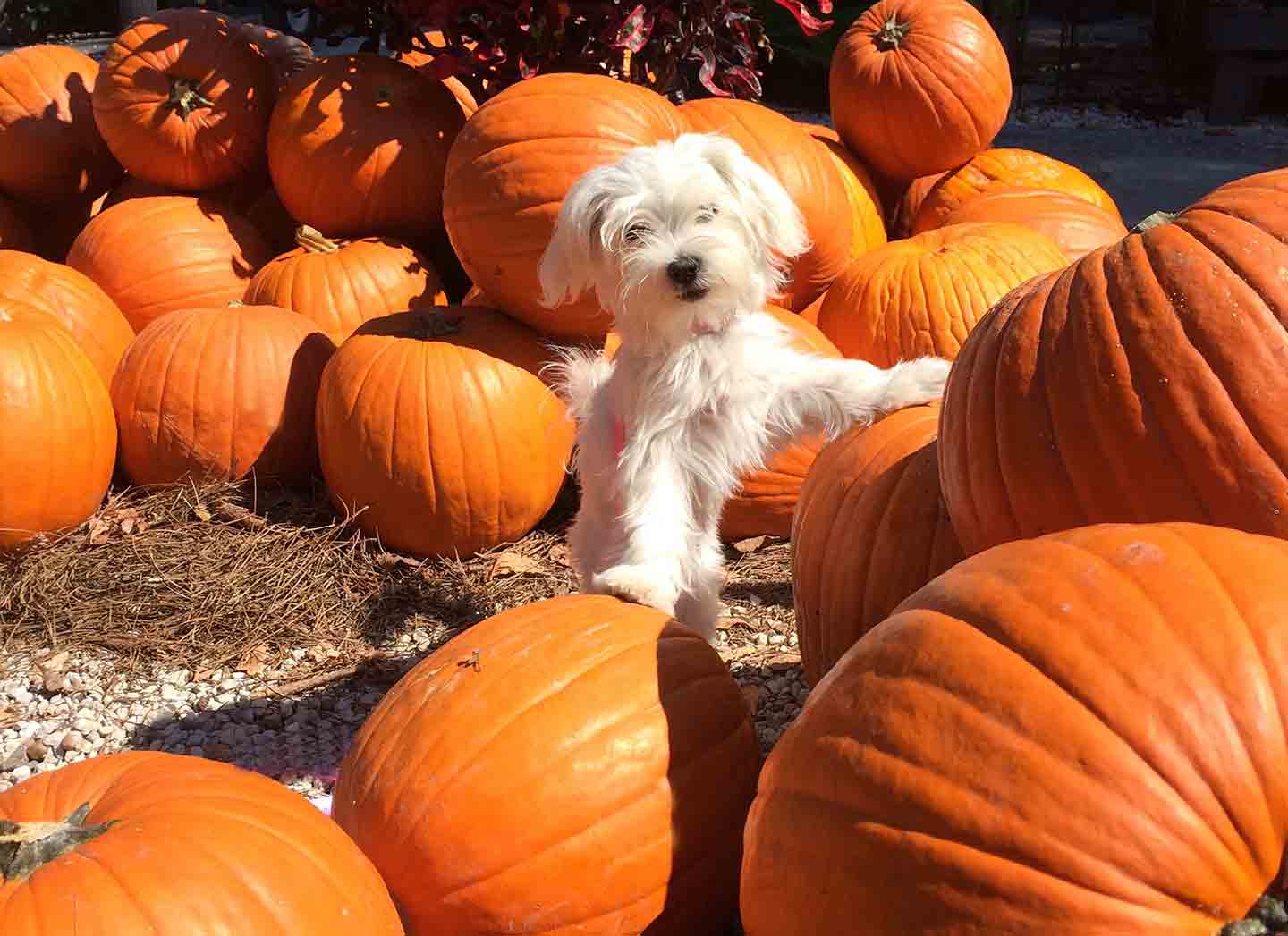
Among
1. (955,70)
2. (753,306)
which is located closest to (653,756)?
(753,306)

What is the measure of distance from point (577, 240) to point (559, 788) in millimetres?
1832

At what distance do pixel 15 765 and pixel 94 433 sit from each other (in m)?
1.52

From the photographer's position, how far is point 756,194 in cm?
361

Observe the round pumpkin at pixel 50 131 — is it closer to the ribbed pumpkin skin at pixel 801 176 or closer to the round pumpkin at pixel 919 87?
Result: the ribbed pumpkin skin at pixel 801 176

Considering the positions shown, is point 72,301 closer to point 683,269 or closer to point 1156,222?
point 683,269

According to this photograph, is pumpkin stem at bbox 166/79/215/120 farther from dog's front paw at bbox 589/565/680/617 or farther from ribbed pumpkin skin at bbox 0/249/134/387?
dog's front paw at bbox 589/565/680/617

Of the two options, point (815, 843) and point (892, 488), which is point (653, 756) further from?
point (892, 488)

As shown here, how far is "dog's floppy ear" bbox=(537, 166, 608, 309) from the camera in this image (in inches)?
138

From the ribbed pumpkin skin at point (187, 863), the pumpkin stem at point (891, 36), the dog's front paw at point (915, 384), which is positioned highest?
the pumpkin stem at point (891, 36)

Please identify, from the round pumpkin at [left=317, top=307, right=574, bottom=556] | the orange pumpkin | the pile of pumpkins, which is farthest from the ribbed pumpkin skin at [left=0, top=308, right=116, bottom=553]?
the orange pumpkin

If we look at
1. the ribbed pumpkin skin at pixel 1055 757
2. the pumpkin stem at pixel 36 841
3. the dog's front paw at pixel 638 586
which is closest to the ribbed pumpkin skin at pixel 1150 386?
the ribbed pumpkin skin at pixel 1055 757

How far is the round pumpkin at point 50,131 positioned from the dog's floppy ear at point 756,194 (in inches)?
162

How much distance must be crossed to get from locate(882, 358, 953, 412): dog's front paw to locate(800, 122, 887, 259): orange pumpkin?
218 centimetres

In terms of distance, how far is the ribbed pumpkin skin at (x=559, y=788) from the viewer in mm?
2170
